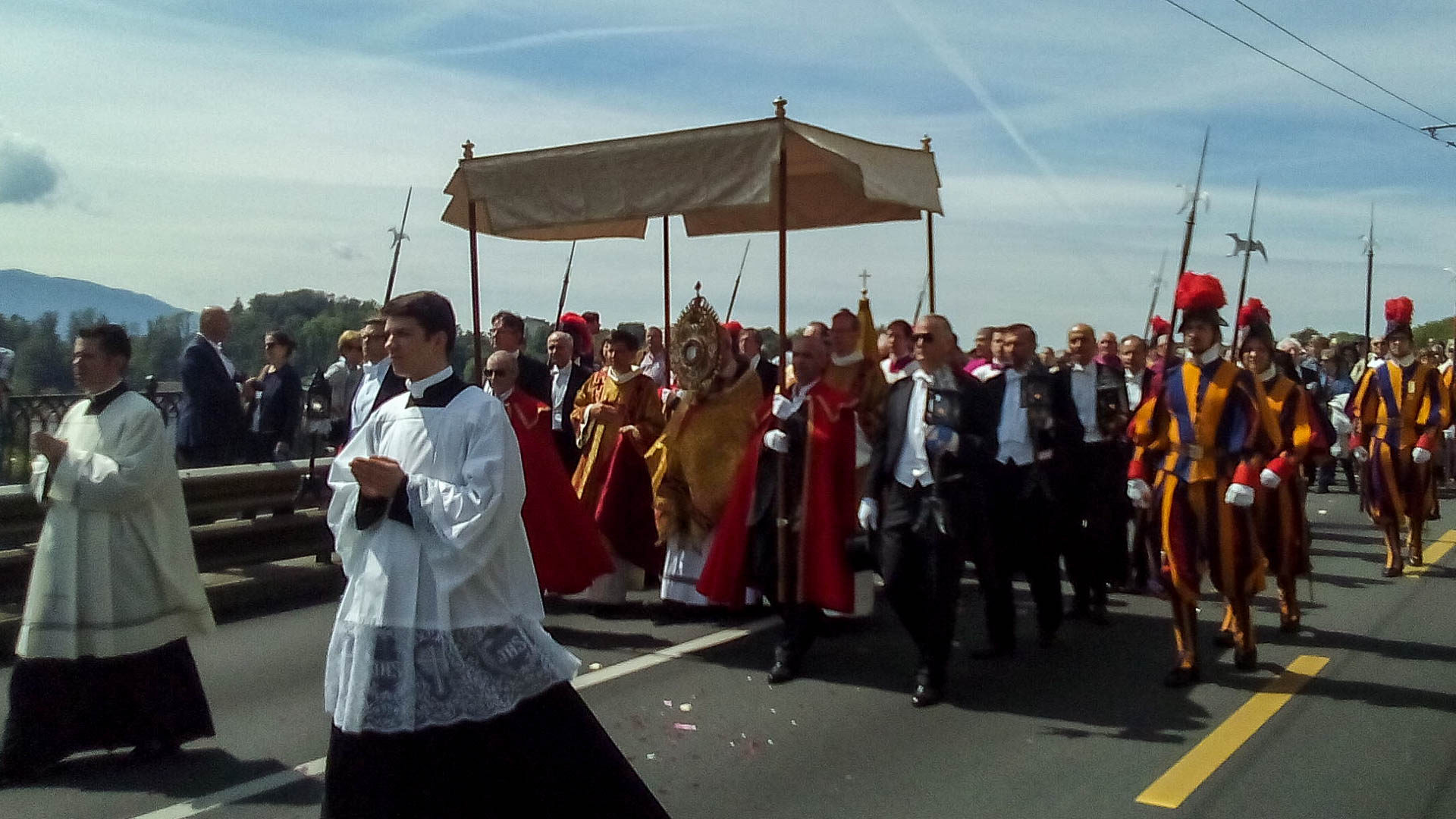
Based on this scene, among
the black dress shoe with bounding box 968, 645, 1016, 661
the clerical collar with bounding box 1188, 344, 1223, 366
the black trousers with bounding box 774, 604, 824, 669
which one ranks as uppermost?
the clerical collar with bounding box 1188, 344, 1223, 366

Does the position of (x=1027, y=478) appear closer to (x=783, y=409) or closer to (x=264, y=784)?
(x=783, y=409)

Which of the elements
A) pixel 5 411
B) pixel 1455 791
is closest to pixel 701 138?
pixel 1455 791

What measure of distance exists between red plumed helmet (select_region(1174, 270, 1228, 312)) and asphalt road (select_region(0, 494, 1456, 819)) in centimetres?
191

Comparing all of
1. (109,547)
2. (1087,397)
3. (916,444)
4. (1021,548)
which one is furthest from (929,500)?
(109,547)

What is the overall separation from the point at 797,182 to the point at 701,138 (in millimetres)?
2405

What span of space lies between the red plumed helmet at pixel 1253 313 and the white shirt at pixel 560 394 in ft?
16.2

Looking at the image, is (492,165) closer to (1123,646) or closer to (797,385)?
(797,385)

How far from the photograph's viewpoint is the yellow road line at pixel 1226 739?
4.90 meters

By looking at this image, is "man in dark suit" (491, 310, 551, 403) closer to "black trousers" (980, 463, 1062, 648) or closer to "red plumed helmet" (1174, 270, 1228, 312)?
"black trousers" (980, 463, 1062, 648)

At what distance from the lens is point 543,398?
8.72 metres

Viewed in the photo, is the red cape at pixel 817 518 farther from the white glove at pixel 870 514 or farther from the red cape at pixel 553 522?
the red cape at pixel 553 522

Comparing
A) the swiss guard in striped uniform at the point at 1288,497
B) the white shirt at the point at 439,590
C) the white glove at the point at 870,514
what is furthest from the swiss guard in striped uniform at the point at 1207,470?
the white shirt at the point at 439,590

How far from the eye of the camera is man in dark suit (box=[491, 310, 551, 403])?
8656 mm

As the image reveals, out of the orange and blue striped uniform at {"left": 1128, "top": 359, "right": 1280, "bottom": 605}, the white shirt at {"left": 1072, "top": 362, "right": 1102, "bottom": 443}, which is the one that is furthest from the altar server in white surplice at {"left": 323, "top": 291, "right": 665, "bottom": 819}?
the white shirt at {"left": 1072, "top": 362, "right": 1102, "bottom": 443}
